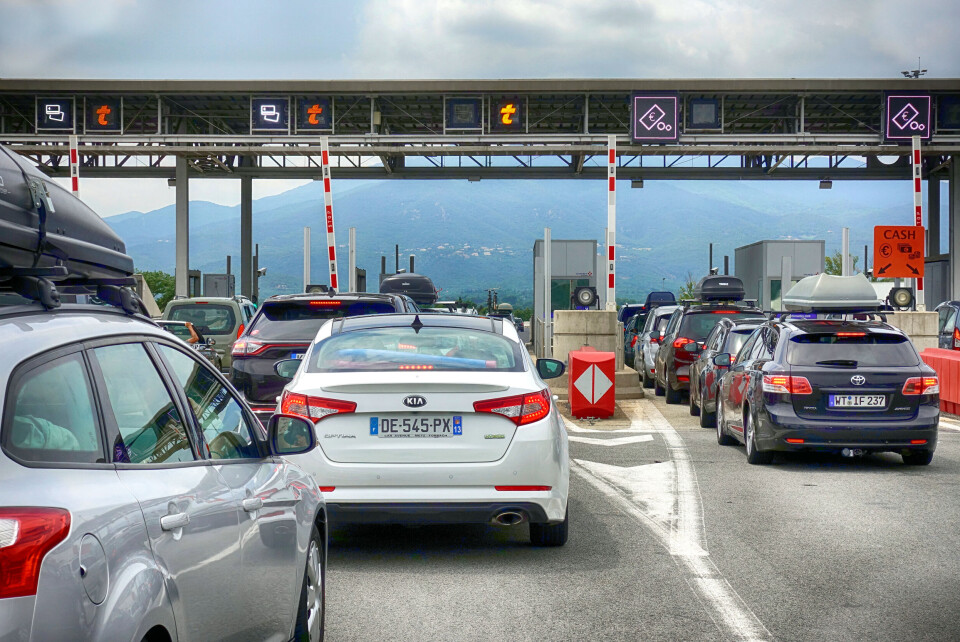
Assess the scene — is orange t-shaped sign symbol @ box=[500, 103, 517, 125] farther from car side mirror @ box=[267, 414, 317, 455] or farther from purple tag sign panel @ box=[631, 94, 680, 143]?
car side mirror @ box=[267, 414, 317, 455]

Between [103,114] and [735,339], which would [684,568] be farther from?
[103,114]

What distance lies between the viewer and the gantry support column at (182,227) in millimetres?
41625

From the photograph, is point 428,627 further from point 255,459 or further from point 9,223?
point 9,223

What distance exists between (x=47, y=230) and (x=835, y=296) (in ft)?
40.2

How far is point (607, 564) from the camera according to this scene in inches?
294

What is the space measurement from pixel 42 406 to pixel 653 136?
108 feet

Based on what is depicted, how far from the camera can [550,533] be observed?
7.84 metres

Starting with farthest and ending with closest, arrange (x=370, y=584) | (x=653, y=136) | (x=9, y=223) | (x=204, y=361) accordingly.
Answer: (x=653, y=136)
(x=370, y=584)
(x=204, y=361)
(x=9, y=223)

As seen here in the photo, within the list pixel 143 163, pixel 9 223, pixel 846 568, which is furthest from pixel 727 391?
pixel 143 163

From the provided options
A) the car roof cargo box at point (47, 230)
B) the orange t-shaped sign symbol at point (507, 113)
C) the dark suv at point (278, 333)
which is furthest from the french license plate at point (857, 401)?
the orange t-shaped sign symbol at point (507, 113)

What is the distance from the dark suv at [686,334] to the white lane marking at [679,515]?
5.60m

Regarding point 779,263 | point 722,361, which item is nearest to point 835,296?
point 722,361

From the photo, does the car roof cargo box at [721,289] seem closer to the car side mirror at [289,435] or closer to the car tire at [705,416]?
the car tire at [705,416]

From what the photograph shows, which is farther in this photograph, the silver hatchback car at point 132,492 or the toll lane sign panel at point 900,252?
the toll lane sign panel at point 900,252
